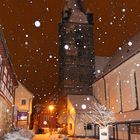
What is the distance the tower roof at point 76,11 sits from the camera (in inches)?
2074

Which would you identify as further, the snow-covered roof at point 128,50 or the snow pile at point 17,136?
the snow-covered roof at point 128,50

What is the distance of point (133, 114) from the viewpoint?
2741 cm

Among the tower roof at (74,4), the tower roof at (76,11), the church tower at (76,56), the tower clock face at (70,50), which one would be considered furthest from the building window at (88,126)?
the tower roof at (74,4)

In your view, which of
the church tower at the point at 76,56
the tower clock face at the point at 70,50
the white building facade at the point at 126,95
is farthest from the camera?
the tower clock face at the point at 70,50

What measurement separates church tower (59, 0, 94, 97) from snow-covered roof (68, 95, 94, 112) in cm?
215

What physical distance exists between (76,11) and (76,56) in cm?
1105

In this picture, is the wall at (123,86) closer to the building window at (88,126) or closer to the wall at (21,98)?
the building window at (88,126)

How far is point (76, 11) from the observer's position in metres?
54.9

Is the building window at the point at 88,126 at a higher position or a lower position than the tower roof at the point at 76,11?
lower

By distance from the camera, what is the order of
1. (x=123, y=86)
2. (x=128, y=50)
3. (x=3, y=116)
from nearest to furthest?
(x=3, y=116), (x=123, y=86), (x=128, y=50)

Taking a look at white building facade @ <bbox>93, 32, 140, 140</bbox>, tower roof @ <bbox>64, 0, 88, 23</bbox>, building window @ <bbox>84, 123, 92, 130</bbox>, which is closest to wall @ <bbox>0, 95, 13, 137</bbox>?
white building facade @ <bbox>93, 32, 140, 140</bbox>

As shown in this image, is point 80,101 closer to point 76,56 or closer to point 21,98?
point 76,56

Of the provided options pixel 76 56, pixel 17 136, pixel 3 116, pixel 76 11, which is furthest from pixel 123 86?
pixel 76 11

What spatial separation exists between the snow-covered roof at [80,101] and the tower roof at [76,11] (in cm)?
1569
